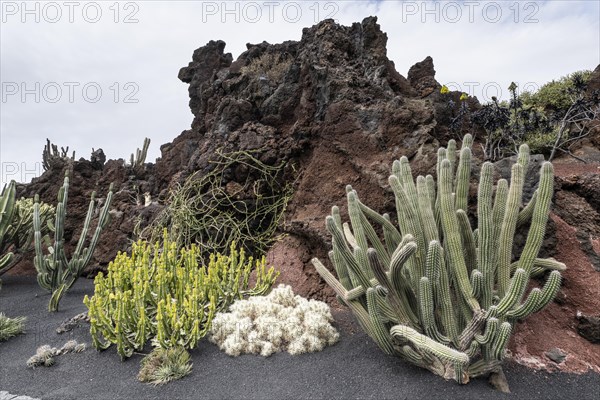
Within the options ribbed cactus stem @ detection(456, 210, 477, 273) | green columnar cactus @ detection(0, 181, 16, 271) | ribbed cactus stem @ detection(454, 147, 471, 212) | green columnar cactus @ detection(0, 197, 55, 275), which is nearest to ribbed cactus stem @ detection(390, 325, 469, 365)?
ribbed cactus stem @ detection(456, 210, 477, 273)

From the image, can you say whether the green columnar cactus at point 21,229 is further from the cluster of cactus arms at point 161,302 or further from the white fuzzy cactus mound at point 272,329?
the white fuzzy cactus mound at point 272,329

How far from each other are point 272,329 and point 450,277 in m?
1.43

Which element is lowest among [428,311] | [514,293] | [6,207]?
[428,311]

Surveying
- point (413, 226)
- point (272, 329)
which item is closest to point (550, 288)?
point (413, 226)

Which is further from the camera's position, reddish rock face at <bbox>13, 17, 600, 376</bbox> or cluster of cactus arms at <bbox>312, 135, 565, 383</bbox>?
reddish rock face at <bbox>13, 17, 600, 376</bbox>

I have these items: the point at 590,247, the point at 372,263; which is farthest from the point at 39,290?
the point at 590,247

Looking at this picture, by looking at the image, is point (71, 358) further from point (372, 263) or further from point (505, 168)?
point (505, 168)

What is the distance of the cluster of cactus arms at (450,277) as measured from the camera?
8.00 ft

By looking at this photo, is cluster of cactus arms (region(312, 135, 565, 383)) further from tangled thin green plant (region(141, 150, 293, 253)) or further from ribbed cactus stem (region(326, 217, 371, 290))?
tangled thin green plant (region(141, 150, 293, 253))

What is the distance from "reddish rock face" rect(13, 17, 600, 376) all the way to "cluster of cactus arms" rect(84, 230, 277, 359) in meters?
0.84

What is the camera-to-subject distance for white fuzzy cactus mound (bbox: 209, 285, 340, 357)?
10.2ft

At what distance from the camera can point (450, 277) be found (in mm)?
2836

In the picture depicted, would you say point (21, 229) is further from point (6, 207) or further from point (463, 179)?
point (463, 179)

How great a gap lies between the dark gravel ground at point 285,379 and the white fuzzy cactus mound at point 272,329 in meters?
0.07
